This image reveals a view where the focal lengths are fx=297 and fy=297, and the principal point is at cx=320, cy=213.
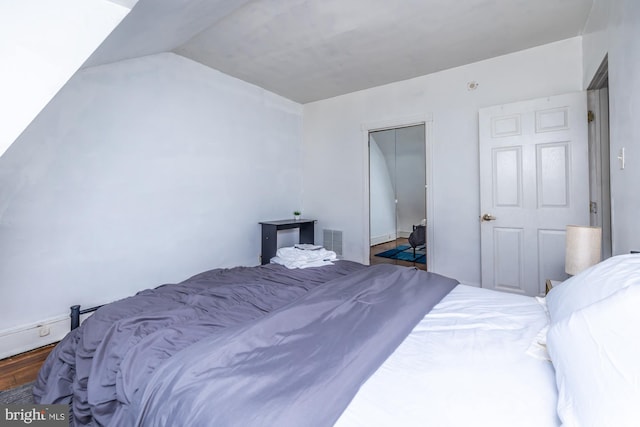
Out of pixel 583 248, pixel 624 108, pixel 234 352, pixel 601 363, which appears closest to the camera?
pixel 601 363

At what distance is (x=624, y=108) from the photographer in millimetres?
1591

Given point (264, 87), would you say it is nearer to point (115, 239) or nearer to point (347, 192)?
point (347, 192)

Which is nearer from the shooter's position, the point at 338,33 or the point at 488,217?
the point at 338,33

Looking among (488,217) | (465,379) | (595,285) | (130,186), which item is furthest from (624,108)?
(130,186)

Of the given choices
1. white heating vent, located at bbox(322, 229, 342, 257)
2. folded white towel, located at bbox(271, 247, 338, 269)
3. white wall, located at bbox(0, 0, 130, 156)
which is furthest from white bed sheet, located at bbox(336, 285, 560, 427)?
white heating vent, located at bbox(322, 229, 342, 257)

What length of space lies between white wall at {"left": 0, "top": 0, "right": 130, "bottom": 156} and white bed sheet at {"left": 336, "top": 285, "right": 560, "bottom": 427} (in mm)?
1528

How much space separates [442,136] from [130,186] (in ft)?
11.0

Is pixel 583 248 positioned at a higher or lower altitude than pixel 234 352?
higher

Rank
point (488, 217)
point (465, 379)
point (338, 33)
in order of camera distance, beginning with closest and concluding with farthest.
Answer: point (465, 379), point (338, 33), point (488, 217)

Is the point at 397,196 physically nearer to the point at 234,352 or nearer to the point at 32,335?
the point at 234,352

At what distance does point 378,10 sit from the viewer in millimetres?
2375

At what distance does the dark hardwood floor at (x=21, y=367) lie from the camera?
6.15 ft

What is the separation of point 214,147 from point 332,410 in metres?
3.21

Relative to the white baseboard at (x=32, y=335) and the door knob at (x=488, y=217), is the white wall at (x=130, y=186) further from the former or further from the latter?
the door knob at (x=488, y=217)
